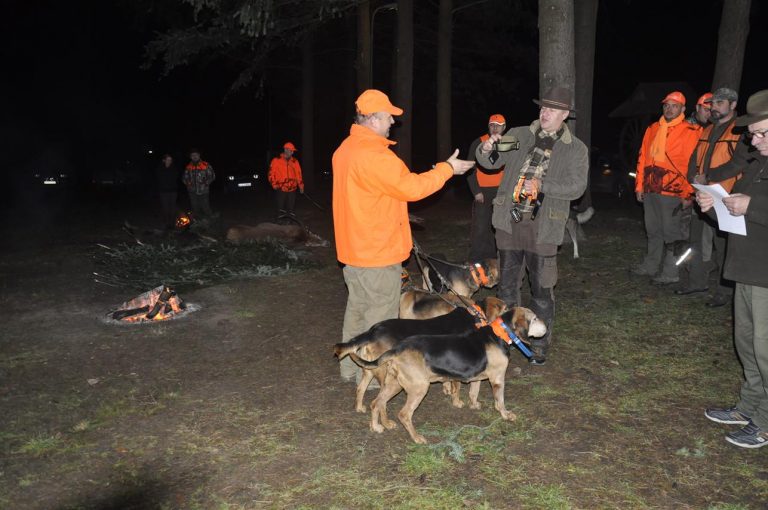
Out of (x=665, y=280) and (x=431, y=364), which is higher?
(x=431, y=364)

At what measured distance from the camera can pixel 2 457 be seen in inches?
157

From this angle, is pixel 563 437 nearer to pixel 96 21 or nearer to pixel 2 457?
pixel 2 457

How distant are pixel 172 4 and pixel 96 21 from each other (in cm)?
2252

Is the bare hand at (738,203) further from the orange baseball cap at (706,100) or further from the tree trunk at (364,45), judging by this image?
the tree trunk at (364,45)

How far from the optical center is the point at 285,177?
1321 cm

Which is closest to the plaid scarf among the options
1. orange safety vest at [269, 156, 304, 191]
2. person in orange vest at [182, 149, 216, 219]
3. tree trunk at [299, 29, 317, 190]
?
orange safety vest at [269, 156, 304, 191]

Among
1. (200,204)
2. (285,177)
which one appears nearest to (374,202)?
(285,177)

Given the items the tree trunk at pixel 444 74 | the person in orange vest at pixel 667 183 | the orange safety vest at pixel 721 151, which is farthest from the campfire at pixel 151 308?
the tree trunk at pixel 444 74

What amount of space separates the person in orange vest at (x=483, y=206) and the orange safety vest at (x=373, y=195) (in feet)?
12.1

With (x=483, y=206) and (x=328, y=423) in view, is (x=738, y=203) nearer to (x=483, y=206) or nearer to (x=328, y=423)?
(x=328, y=423)

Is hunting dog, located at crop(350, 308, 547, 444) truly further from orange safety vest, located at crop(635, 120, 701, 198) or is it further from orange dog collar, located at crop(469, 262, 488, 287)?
orange safety vest, located at crop(635, 120, 701, 198)

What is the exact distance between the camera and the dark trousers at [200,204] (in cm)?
1420

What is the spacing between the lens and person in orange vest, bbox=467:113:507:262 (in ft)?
26.4

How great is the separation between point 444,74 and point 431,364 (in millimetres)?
15704
